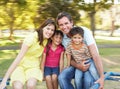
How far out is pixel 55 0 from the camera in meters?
17.6

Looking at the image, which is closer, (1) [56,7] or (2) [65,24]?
(2) [65,24]

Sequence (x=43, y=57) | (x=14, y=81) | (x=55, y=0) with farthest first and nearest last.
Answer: (x=55, y=0), (x=43, y=57), (x=14, y=81)

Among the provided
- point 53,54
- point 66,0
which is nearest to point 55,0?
point 66,0

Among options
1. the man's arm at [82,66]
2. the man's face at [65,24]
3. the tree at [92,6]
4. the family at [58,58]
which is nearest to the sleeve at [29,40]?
the family at [58,58]

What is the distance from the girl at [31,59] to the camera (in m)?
3.65

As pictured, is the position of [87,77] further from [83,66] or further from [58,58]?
[58,58]

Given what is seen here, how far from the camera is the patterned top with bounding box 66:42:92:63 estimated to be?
3747 mm

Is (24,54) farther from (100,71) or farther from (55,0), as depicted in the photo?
(55,0)

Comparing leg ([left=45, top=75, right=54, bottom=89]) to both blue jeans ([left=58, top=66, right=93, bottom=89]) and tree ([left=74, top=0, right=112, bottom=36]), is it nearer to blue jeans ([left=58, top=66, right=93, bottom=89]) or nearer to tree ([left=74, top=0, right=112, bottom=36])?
blue jeans ([left=58, top=66, right=93, bottom=89])

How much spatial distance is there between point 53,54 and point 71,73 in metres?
0.33

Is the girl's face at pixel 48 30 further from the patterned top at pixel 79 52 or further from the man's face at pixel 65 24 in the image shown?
the patterned top at pixel 79 52

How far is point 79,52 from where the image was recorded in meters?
3.77

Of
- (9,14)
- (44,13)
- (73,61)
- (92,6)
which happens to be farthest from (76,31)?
(9,14)

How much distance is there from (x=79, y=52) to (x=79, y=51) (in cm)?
2
